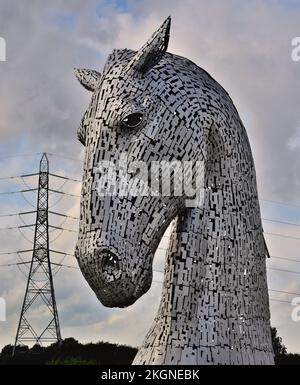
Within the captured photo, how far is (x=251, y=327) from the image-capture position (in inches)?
172

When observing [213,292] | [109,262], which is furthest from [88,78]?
[213,292]

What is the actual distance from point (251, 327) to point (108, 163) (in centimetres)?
134

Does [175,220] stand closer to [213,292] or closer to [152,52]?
[213,292]

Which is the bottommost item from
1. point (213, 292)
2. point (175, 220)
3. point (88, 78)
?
point (213, 292)

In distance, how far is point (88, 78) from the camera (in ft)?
16.0

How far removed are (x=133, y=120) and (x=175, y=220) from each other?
722 mm

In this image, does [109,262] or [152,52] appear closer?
[109,262]

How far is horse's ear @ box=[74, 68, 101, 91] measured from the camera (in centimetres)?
483

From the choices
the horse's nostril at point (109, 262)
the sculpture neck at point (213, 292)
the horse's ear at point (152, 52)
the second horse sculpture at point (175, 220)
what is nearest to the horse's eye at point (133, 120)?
the second horse sculpture at point (175, 220)

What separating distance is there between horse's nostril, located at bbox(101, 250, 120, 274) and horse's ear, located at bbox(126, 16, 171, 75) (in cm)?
116

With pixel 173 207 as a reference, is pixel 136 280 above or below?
below

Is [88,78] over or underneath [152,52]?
over
